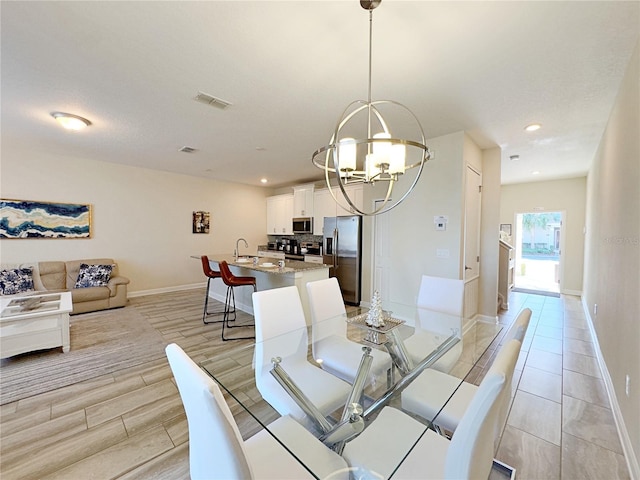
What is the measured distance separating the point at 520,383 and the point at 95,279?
6.22 metres

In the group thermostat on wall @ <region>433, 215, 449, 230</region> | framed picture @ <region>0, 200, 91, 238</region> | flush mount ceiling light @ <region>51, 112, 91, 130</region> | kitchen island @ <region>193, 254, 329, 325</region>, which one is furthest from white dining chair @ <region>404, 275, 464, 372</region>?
framed picture @ <region>0, 200, 91, 238</region>

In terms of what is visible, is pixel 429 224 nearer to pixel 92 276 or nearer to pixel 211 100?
pixel 211 100

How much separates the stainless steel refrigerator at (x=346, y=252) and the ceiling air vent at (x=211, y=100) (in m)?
2.91

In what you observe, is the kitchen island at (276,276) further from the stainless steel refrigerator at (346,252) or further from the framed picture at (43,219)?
the framed picture at (43,219)

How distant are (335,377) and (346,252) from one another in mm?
3511

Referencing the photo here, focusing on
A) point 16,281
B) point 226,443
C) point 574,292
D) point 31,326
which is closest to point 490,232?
point 574,292

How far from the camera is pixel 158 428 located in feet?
6.25

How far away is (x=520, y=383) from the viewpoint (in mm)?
2555

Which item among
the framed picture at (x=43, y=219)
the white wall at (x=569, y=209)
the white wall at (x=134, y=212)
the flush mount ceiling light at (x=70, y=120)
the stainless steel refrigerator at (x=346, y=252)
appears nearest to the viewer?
the flush mount ceiling light at (x=70, y=120)

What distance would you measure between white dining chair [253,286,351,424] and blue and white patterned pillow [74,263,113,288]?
427 cm

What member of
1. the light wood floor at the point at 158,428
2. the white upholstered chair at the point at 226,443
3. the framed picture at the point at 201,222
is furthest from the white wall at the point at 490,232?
the framed picture at the point at 201,222

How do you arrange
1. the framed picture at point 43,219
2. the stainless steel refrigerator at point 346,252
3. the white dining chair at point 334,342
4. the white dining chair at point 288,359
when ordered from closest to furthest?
the white dining chair at point 288,359
the white dining chair at point 334,342
the framed picture at point 43,219
the stainless steel refrigerator at point 346,252

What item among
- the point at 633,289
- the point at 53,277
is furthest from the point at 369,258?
the point at 53,277

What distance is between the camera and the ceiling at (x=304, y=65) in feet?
5.36
